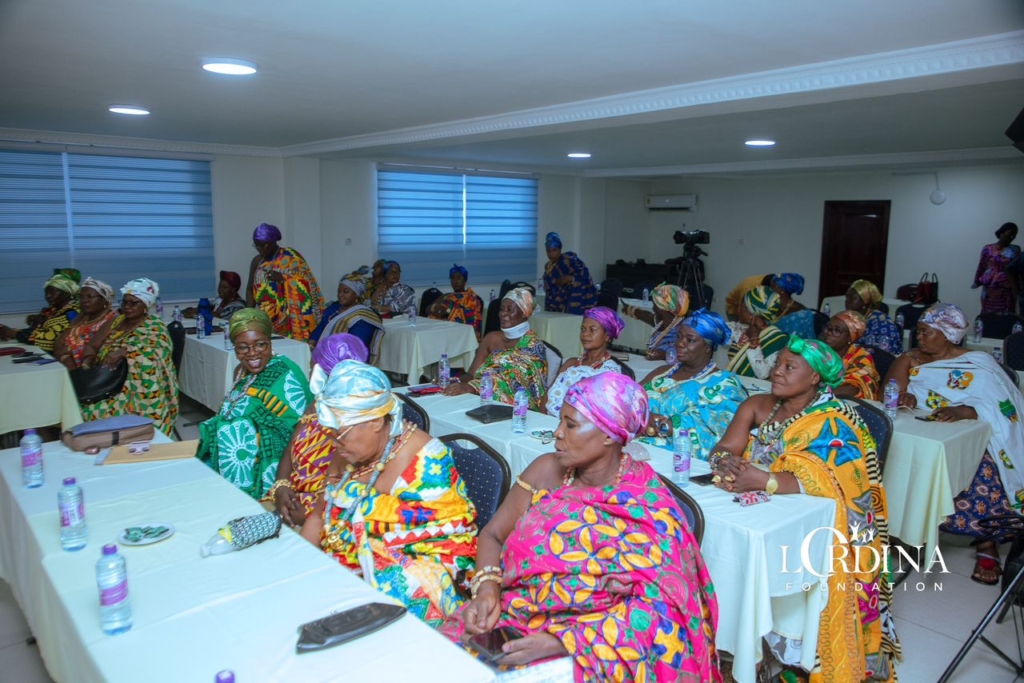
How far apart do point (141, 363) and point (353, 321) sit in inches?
64.0

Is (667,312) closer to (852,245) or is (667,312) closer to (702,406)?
(702,406)

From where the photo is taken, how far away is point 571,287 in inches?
297

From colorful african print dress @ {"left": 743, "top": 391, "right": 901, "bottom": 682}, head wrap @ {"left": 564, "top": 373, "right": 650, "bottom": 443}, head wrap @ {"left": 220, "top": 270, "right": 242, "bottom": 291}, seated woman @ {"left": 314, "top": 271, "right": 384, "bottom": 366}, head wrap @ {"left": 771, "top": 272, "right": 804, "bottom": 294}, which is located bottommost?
colorful african print dress @ {"left": 743, "top": 391, "right": 901, "bottom": 682}

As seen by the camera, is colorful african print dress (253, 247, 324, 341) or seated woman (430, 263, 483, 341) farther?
seated woman (430, 263, 483, 341)

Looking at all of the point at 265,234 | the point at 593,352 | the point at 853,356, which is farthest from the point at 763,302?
the point at 265,234

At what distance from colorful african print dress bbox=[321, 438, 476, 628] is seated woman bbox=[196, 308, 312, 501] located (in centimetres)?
93

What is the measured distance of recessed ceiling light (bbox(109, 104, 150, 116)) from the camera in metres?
4.91

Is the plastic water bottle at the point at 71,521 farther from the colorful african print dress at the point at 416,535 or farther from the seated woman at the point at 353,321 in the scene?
the seated woman at the point at 353,321

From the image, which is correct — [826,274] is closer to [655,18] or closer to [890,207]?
[890,207]

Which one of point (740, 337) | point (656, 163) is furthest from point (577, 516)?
point (656, 163)

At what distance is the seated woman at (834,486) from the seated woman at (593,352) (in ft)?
3.66

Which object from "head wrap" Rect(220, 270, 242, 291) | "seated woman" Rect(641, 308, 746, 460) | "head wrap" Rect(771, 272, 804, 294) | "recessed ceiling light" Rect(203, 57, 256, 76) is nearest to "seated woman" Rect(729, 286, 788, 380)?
"head wrap" Rect(771, 272, 804, 294)

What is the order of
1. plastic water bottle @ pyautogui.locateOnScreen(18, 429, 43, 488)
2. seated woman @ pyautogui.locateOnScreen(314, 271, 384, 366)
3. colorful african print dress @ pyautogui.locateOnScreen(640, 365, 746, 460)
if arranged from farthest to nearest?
seated woman @ pyautogui.locateOnScreen(314, 271, 384, 366)
colorful african print dress @ pyautogui.locateOnScreen(640, 365, 746, 460)
plastic water bottle @ pyautogui.locateOnScreen(18, 429, 43, 488)

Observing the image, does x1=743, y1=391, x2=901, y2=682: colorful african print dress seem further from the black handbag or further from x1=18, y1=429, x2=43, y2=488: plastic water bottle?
the black handbag
